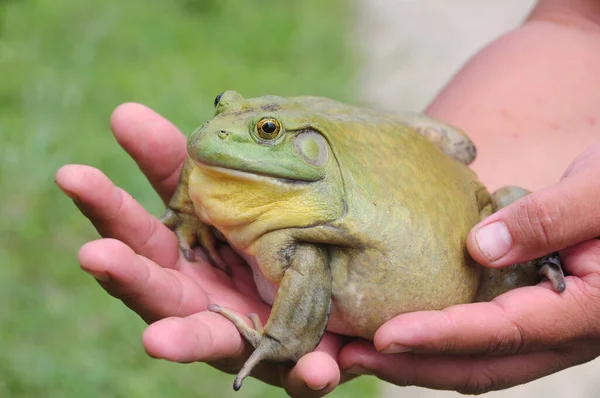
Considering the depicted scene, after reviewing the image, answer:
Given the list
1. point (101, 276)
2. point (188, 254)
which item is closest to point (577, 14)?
point (188, 254)

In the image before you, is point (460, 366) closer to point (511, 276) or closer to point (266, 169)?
point (511, 276)

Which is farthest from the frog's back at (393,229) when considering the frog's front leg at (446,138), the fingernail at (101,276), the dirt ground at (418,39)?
the dirt ground at (418,39)

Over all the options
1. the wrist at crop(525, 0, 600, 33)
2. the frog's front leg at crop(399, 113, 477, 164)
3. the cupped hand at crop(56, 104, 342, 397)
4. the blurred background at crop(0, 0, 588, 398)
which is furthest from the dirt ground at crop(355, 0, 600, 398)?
the cupped hand at crop(56, 104, 342, 397)

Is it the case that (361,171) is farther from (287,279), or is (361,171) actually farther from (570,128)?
(570,128)

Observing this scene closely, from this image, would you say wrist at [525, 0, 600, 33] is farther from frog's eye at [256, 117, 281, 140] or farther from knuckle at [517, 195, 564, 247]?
frog's eye at [256, 117, 281, 140]

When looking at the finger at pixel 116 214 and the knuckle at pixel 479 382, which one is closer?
Result: the finger at pixel 116 214

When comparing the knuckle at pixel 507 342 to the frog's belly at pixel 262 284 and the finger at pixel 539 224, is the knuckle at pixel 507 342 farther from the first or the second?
the frog's belly at pixel 262 284

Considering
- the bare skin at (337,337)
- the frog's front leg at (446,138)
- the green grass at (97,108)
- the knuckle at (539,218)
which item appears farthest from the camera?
the green grass at (97,108)
